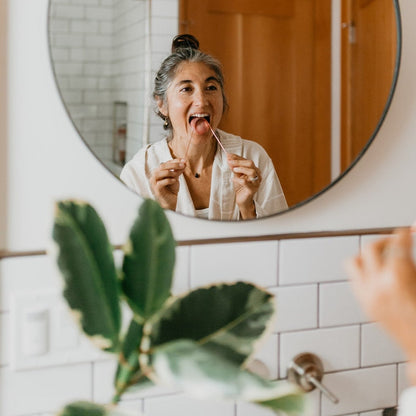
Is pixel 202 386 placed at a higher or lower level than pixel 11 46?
lower

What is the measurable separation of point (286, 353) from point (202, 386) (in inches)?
22.4

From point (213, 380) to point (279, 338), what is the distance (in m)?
0.55

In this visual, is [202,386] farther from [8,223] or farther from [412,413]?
[8,223]

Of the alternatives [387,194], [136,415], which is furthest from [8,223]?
[387,194]

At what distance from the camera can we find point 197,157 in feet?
2.95

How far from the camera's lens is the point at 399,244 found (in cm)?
57

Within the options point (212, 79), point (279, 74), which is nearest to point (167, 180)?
point (212, 79)

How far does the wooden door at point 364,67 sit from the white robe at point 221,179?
0.17m

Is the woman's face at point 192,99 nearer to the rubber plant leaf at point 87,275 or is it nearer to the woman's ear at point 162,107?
the woman's ear at point 162,107

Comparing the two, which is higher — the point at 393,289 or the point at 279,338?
the point at 393,289

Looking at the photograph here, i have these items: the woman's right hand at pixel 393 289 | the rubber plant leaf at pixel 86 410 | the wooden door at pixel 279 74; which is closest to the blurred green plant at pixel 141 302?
the rubber plant leaf at pixel 86 410

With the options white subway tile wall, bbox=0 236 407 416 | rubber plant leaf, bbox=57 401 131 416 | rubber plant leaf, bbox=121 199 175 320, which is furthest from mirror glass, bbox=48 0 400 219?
rubber plant leaf, bbox=57 401 131 416

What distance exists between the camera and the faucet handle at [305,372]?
0.96m

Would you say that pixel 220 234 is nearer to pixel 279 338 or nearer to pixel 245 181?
pixel 245 181
